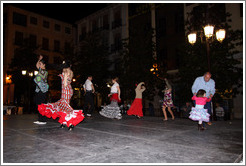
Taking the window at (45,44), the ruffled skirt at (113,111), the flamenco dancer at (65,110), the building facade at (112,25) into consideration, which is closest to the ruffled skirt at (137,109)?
the ruffled skirt at (113,111)

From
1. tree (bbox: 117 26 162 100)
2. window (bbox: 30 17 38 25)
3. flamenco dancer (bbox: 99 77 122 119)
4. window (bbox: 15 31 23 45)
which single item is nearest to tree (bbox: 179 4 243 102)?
tree (bbox: 117 26 162 100)

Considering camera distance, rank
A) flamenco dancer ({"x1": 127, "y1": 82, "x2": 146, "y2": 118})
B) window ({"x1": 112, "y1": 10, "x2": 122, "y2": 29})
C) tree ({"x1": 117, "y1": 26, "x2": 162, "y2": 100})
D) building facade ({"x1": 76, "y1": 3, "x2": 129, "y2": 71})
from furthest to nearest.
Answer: window ({"x1": 112, "y1": 10, "x2": 122, "y2": 29}) → building facade ({"x1": 76, "y1": 3, "x2": 129, "y2": 71}) → tree ({"x1": 117, "y1": 26, "x2": 162, "y2": 100}) → flamenco dancer ({"x1": 127, "y1": 82, "x2": 146, "y2": 118})

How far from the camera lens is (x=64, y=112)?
5.14 m

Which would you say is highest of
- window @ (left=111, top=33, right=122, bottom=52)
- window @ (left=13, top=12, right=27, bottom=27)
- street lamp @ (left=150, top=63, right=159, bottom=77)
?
window @ (left=13, top=12, right=27, bottom=27)

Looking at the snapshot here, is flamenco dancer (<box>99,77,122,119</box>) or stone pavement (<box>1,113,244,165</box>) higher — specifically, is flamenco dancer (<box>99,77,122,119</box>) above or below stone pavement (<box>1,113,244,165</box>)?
above

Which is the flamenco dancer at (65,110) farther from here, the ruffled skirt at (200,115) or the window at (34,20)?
the window at (34,20)

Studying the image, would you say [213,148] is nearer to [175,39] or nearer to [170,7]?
[175,39]

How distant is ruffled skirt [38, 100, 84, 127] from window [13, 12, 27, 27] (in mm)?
29345

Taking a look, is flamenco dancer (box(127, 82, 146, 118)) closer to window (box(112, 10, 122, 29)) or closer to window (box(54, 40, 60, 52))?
window (box(112, 10, 122, 29))

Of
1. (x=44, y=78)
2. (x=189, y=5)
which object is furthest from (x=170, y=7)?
(x=44, y=78)

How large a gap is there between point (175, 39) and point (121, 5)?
33.3 ft

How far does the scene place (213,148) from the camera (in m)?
3.43

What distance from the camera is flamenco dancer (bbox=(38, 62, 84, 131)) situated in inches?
200

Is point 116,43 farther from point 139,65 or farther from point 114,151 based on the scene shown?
point 114,151
